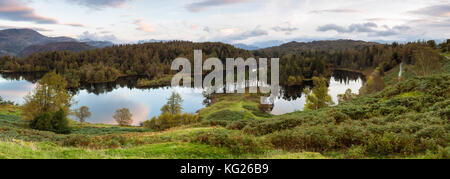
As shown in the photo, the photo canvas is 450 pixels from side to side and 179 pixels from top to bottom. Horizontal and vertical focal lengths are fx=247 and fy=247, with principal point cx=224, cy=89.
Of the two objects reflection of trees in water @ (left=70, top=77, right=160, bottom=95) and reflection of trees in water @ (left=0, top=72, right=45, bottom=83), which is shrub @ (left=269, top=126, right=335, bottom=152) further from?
reflection of trees in water @ (left=0, top=72, right=45, bottom=83)

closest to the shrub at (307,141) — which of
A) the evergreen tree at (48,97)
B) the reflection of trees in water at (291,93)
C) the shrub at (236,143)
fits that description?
the shrub at (236,143)

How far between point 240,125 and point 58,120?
26092mm

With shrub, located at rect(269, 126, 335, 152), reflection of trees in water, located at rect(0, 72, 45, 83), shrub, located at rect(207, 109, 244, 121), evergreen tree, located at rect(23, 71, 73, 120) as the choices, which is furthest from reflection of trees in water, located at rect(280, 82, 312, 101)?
reflection of trees in water, located at rect(0, 72, 45, 83)

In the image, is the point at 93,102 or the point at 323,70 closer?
the point at 93,102

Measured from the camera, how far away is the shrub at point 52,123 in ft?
109

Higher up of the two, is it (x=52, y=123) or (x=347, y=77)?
(x=347, y=77)

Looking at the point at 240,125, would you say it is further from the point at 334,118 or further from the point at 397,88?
the point at 397,88

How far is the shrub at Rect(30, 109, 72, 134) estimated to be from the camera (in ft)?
109

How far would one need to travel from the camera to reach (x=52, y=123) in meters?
33.9

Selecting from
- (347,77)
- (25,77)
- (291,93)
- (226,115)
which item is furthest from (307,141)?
(25,77)

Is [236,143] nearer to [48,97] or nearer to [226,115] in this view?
[48,97]
